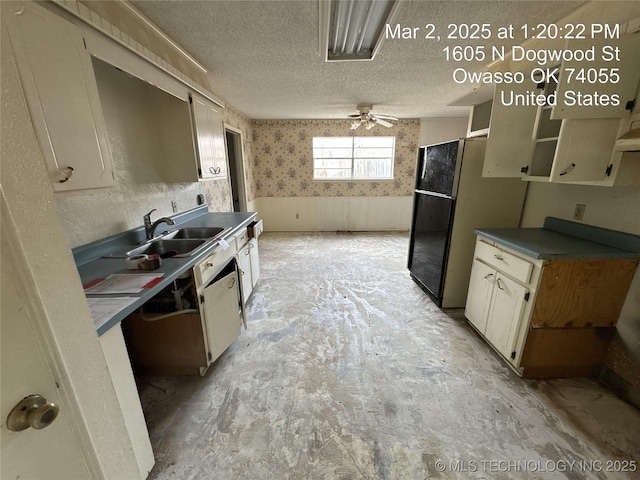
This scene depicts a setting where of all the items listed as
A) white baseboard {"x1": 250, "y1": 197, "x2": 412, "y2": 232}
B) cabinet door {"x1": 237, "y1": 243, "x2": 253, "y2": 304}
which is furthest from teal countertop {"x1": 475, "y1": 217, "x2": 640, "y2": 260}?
white baseboard {"x1": 250, "y1": 197, "x2": 412, "y2": 232}

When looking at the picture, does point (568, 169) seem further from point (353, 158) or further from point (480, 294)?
point (353, 158)

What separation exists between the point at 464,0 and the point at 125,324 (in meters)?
2.77

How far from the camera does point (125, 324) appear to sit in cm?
160

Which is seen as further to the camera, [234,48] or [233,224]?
[233,224]

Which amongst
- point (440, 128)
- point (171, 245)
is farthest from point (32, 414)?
point (440, 128)

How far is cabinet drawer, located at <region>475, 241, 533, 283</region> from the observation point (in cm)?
161

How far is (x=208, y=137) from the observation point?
228cm

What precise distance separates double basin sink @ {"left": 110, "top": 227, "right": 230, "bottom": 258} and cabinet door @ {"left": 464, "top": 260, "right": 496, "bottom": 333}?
2.07 metres

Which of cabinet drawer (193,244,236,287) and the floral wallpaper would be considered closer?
cabinet drawer (193,244,236,287)

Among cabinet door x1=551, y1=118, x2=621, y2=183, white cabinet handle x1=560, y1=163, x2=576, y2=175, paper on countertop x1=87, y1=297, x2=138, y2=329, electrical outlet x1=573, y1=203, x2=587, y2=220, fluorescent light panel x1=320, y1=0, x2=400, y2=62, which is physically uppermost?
fluorescent light panel x1=320, y1=0, x2=400, y2=62

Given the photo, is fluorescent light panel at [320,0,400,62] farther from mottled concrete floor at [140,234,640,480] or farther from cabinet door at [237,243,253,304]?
mottled concrete floor at [140,234,640,480]

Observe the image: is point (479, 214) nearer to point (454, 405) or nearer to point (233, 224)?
point (454, 405)

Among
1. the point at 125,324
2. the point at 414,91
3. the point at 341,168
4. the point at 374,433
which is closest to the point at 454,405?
the point at 374,433

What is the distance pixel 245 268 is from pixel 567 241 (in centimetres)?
251
